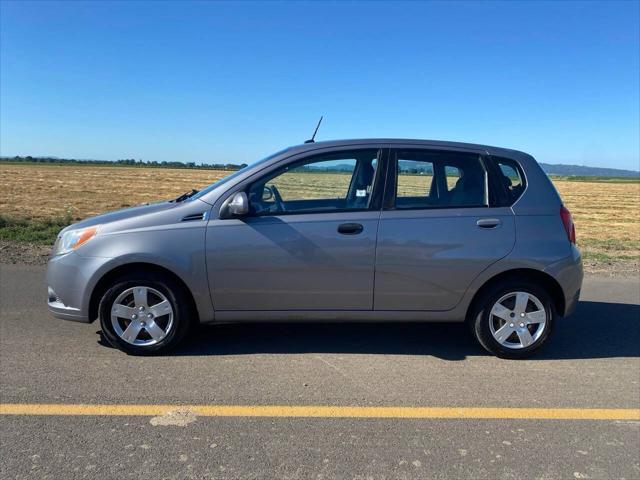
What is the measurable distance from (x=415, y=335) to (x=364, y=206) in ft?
4.68

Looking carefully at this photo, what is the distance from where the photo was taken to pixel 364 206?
4086 millimetres

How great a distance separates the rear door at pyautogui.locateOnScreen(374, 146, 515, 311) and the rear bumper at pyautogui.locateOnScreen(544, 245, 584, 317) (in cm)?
43

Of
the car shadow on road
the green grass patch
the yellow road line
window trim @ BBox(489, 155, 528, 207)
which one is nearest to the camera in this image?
the yellow road line

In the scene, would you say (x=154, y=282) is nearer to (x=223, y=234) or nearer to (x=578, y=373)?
(x=223, y=234)

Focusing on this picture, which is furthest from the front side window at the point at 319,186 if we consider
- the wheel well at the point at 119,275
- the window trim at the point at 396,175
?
the wheel well at the point at 119,275

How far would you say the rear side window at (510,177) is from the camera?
13.8ft

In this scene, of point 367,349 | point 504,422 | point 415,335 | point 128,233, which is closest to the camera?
point 504,422

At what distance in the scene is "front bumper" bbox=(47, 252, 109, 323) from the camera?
3.92 meters

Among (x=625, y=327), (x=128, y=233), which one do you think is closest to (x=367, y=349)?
(x=128, y=233)

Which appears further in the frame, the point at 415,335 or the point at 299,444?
the point at 415,335

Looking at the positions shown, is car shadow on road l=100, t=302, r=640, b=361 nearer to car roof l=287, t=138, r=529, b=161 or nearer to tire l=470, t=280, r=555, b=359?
tire l=470, t=280, r=555, b=359

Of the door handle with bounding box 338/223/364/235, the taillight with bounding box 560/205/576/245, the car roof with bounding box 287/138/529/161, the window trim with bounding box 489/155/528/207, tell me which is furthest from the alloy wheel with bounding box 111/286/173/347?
the taillight with bounding box 560/205/576/245

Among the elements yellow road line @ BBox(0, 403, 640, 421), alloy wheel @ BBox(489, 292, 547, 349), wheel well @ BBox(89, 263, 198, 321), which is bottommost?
yellow road line @ BBox(0, 403, 640, 421)

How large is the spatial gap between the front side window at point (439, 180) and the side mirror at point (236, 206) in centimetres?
122
